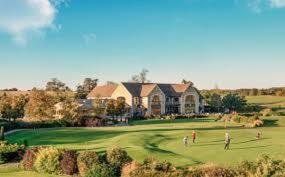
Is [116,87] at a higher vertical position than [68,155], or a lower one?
higher

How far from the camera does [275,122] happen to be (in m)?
93.8

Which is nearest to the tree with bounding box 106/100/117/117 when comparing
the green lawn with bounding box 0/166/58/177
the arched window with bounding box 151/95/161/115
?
the arched window with bounding box 151/95/161/115

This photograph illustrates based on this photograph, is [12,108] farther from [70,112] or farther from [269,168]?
[269,168]

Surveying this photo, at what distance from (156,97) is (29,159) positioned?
3375 inches

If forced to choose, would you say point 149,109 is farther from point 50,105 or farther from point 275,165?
point 275,165

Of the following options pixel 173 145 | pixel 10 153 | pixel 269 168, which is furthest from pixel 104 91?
pixel 269 168

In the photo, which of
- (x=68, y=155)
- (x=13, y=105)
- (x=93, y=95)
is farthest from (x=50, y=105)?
(x=68, y=155)

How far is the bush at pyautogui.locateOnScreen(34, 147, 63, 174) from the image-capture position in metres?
34.4

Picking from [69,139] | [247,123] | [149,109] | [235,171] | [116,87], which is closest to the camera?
[235,171]

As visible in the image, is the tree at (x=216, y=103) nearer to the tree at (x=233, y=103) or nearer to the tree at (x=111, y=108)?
the tree at (x=233, y=103)

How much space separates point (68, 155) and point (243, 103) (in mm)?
103732

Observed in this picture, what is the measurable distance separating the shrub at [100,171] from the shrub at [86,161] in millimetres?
398

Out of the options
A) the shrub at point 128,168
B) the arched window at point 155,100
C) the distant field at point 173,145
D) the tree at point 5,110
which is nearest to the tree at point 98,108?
the tree at point 5,110

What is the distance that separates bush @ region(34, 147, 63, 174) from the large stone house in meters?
80.1
